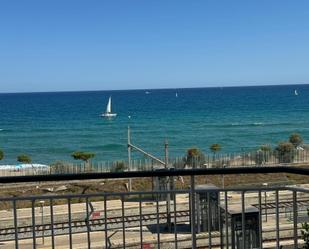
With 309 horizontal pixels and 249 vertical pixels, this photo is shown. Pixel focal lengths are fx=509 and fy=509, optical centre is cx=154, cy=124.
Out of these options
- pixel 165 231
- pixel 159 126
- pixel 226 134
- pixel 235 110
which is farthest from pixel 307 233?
pixel 235 110

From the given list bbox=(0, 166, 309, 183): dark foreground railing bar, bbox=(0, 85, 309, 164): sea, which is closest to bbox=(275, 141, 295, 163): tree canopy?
bbox=(0, 85, 309, 164): sea

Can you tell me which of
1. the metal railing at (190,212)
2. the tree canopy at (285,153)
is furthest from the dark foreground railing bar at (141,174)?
the tree canopy at (285,153)

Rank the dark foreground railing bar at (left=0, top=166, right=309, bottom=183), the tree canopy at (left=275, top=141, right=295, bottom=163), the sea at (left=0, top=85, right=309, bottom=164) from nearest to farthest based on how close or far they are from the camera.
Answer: the dark foreground railing bar at (left=0, top=166, right=309, bottom=183)
the tree canopy at (left=275, top=141, right=295, bottom=163)
the sea at (left=0, top=85, right=309, bottom=164)

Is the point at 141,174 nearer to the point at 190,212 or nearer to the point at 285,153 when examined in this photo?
the point at 190,212

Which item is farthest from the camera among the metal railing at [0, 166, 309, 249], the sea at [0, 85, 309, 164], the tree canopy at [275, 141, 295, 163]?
the sea at [0, 85, 309, 164]

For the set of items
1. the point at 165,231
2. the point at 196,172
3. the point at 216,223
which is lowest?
the point at 165,231

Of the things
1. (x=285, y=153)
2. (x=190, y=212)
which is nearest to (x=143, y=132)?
(x=285, y=153)

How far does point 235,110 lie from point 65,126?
95.0 feet

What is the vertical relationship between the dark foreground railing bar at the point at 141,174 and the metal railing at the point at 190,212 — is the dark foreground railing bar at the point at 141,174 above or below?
above

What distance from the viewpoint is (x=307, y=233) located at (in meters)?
3.31

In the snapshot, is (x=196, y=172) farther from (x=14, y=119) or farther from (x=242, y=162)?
(x=14, y=119)

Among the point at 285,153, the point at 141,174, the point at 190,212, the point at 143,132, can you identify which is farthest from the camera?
the point at 143,132

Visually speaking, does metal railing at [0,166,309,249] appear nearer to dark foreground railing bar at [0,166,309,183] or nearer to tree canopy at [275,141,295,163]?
dark foreground railing bar at [0,166,309,183]

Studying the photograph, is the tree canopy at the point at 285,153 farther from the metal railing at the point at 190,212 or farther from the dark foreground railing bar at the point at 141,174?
the dark foreground railing bar at the point at 141,174
